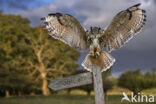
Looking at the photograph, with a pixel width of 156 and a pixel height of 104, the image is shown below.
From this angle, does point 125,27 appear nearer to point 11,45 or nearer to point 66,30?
point 66,30

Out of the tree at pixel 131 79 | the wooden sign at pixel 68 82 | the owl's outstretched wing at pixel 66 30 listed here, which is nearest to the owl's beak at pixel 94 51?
the owl's outstretched wing at pixel 66 30

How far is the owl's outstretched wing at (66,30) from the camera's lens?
571 cm

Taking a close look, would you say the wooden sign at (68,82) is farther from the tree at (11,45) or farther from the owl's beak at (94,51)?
the tree at (11,45)

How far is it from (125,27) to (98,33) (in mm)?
519

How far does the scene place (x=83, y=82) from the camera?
19.1ft

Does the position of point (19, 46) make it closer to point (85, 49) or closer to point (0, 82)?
point (0, 82)

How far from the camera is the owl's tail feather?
222 inches

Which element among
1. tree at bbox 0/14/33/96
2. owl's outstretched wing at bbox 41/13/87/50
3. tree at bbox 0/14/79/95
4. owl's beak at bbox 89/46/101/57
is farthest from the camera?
tree at bbox 0/14/79/95

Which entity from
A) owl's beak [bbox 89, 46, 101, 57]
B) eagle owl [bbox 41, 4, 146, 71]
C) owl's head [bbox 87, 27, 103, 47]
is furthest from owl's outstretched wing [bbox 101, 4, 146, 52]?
owl's beak [bbox 89, 46, 101, 57]

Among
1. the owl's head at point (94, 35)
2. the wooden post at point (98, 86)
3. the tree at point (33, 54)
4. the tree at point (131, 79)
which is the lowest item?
the wooden post at point (98, 86)

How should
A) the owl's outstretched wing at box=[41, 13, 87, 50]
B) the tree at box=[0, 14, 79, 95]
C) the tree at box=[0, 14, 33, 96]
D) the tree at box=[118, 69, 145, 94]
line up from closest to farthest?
the owl's outstretched wing at box=[41, 13, 87, 50] < the tree at box=[0, 14, 33, 96] < the tree at box=[0, 14, 79, 95] < the tree at box=[118, 69, 145, 94]

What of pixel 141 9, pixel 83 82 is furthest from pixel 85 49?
pixel 141 9

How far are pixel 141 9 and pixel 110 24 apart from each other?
648 millimetres

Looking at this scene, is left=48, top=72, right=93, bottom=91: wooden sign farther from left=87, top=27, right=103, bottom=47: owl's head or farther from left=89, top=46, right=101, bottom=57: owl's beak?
left=87, top=27, right=103, bottom=47: owl's head
